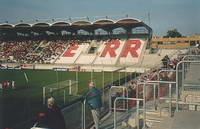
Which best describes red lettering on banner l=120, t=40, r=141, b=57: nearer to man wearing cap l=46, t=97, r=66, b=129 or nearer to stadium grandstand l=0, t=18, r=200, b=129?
stadium grandstand l=0, t=18, r=200, b=129

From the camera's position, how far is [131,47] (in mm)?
40656

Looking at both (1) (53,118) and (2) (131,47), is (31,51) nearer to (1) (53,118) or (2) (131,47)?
(2) (131,47)

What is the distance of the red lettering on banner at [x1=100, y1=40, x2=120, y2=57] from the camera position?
1588 inches

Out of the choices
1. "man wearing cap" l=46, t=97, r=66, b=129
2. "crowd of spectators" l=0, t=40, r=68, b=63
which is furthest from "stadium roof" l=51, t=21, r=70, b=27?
"man wearing cap" l=46, t=97, r=66, b=129

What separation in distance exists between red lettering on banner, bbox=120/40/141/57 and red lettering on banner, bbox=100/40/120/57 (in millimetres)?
1269

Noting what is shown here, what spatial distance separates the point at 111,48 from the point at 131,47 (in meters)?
2.71

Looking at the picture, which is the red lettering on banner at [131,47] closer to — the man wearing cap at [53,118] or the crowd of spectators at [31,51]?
the crowd of spectators at [31,51]

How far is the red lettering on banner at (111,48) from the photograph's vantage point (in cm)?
4034

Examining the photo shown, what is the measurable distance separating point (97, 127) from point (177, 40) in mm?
54521

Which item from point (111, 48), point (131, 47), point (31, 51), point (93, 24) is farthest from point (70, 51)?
point (131, 47)

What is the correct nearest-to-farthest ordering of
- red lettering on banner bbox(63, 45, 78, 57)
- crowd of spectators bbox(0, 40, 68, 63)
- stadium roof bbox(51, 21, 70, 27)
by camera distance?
crowd of spectators bbox(0, 40, 68, 63), red lettering on banner bbox(63, 45, 78, 57), stadium roof bbox(51, 21, 70, 27)

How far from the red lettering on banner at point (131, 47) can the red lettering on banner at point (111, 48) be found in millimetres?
1269

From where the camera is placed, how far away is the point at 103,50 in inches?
1628

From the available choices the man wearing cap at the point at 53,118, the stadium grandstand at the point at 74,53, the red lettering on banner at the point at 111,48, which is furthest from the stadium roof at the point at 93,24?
the man wearing cap at the point at 53,118
